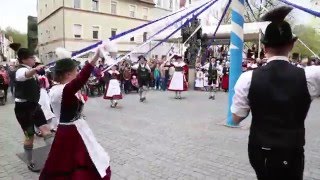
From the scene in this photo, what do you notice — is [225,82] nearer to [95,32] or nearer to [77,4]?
[95,32]

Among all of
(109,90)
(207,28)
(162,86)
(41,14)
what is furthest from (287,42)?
(41,14)

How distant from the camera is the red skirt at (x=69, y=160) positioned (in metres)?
3.05

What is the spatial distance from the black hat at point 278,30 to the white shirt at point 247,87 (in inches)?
4.7

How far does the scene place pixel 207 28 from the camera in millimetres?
18859

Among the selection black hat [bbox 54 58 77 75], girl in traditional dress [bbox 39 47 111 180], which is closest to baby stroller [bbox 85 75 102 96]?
black hat [bbox 54 58 77 75]

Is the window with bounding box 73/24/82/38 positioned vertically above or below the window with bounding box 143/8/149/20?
below

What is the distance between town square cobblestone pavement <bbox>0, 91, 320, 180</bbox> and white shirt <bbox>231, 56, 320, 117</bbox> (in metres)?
2.19

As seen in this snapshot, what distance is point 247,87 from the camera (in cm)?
232

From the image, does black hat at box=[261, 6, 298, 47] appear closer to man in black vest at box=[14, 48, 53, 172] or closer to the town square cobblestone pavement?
the town square cobblestone pavement

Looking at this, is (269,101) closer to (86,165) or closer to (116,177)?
(86,165)

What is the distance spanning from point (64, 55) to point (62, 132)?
789 mm

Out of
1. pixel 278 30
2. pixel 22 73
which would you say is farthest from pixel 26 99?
pixel 278 30

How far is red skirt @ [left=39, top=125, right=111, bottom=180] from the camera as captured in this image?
3055mm

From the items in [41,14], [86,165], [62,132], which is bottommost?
[86,165]
